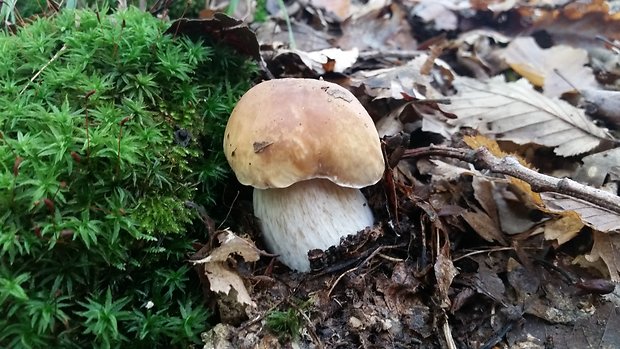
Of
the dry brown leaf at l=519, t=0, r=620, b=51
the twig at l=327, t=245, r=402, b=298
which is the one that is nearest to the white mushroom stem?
the twig at l=327, t=245, r=402, b=298

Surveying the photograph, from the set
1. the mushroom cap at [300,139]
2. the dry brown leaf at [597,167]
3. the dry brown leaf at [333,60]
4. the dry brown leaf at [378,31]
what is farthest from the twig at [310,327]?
the dry brown leaf at [378,31]

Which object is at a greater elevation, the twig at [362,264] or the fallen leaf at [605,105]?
the fallen leaf at [605,105]

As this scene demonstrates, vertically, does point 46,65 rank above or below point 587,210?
above

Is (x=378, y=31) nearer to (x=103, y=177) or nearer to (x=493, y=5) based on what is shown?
(x=493, y=5)

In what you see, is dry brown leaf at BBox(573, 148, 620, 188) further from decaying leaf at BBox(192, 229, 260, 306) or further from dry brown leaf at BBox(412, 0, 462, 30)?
dry brown leaf at BBox(412, 0, 462, 30)

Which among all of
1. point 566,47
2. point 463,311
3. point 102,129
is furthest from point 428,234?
point 566,47

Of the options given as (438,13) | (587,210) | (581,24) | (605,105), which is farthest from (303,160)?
(581,24)

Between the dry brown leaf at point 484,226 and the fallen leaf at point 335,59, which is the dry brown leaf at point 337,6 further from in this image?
the dry brown leaf at point 484,226
